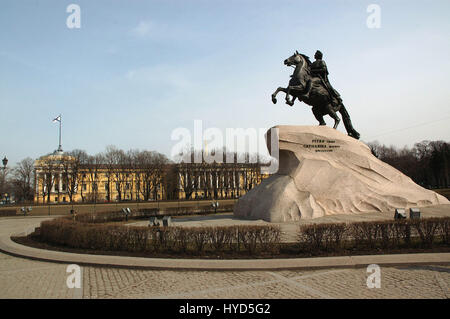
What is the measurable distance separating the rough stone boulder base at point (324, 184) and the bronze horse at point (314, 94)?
183 centimetres

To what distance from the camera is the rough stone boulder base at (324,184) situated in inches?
667

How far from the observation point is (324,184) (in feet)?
59.0

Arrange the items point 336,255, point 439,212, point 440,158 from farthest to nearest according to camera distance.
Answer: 1. point 440,158
2. point 439,212
3. point 336,255

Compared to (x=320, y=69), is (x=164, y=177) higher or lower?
lower

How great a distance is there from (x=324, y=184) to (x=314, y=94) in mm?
5759

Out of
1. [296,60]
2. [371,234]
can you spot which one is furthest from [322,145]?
[371,234]

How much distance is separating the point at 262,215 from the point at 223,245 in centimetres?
626

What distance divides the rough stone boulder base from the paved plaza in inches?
325

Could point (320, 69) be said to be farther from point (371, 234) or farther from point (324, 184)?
point (371, 234)

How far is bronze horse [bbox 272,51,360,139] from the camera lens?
19.5 m

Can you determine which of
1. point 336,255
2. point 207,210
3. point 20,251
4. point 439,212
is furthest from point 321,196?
point 207,210

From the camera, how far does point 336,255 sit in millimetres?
10102

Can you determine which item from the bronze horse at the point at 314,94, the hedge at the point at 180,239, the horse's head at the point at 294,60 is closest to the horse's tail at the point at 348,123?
Result: the bronze horse at the point at 314,94
